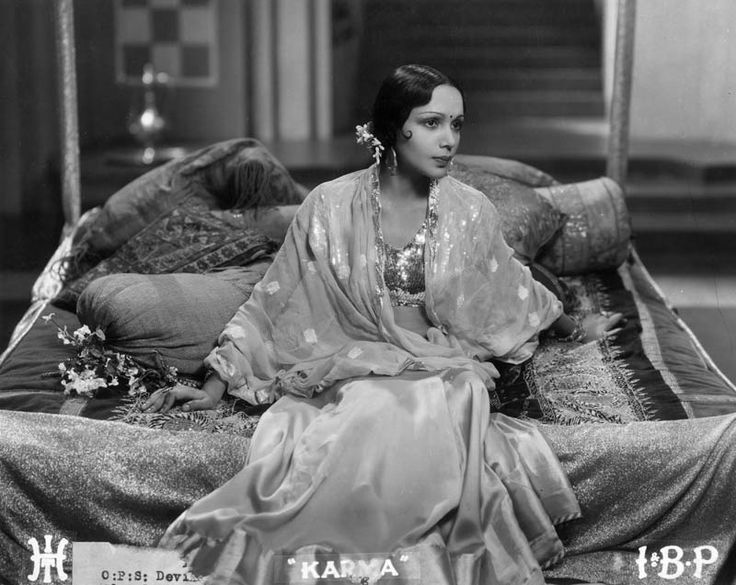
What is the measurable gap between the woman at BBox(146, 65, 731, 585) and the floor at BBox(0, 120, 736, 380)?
1395 mm

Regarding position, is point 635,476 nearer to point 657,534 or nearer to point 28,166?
point 657,534

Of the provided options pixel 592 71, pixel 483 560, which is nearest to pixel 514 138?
pixel 592 71

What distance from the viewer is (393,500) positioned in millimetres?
3168

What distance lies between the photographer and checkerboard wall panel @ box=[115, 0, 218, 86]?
556cm

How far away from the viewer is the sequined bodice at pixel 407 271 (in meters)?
3.72

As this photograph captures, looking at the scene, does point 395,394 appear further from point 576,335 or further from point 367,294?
point 576,335

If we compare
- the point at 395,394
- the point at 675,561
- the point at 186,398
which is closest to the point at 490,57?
the point at 186,398

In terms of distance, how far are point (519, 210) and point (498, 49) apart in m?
1.00

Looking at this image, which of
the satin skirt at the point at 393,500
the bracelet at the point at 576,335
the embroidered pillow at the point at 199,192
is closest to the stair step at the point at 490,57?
the embroidered pillow at the point at 199,192

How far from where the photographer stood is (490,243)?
3.79m

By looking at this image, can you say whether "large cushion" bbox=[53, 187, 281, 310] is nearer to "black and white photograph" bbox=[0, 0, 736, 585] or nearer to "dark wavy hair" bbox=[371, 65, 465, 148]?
"black and white photograph" bbox=[0, 0, 736, 585]

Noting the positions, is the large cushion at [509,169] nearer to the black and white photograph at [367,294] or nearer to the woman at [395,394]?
the black and white photograph at [367,294]

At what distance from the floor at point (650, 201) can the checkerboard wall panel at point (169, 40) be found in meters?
0.46

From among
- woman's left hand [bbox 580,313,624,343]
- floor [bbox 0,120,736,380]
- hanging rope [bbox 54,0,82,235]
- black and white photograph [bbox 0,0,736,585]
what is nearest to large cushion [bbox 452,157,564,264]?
black and white photograph [bbox 0,0,736,585]
